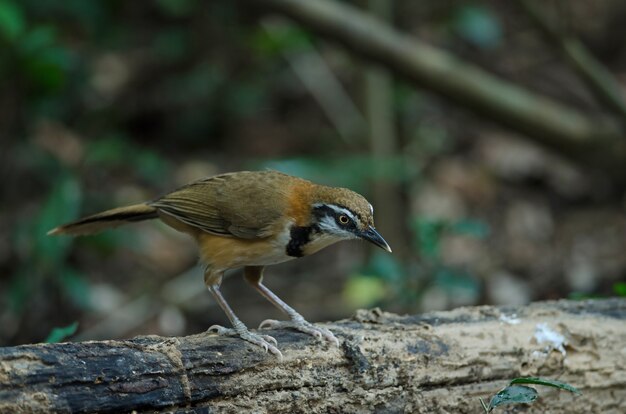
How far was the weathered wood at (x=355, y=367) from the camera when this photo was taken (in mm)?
3173

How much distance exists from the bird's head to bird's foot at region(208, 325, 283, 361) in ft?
2.56

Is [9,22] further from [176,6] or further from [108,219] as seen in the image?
[176,6]

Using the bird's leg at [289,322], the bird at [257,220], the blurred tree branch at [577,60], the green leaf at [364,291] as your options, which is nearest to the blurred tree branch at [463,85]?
the blurred tree branch at [577,60]

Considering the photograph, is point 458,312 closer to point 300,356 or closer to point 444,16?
point 300,356

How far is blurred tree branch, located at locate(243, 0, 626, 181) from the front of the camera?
754 centimetres

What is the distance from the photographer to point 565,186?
9492 millimetres

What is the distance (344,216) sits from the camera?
14.3 ft

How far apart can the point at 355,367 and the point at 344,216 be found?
32.4 inches

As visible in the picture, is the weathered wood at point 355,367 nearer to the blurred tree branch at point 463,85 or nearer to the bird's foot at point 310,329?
the bird's foot at point 310,329

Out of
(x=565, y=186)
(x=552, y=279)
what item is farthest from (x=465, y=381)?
(x=565, y=186)

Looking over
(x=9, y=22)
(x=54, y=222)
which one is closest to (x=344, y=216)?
(x=54, y=222)

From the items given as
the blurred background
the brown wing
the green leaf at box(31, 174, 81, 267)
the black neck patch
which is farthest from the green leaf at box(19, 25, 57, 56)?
the black neck patch

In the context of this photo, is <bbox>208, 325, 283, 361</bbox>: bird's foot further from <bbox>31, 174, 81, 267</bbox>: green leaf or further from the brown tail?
<bbox>31, 174, 81, 267</bbox>: green leaf

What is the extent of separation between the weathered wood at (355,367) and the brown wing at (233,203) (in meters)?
0.71
